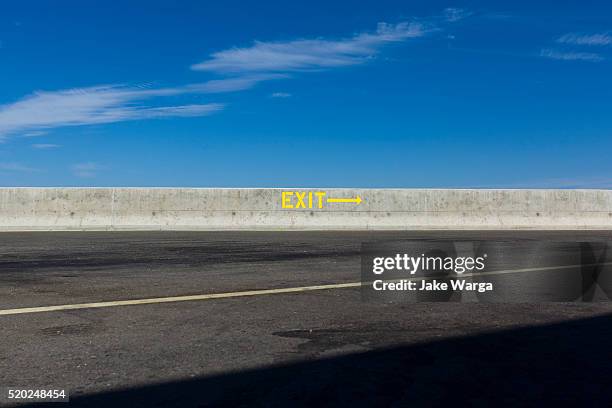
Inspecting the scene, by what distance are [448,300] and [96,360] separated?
390 cm

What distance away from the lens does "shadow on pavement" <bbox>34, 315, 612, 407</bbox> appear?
3125 millimetres

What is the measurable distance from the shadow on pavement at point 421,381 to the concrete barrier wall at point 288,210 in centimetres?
1809

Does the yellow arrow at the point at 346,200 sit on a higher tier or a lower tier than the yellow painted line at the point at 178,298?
higher

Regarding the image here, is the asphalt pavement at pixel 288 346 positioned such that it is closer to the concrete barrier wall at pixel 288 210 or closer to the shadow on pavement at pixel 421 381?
the shadow on pavement at pixel 421 381

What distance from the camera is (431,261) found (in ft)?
34.4

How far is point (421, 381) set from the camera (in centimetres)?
347

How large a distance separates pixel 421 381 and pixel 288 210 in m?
19.0

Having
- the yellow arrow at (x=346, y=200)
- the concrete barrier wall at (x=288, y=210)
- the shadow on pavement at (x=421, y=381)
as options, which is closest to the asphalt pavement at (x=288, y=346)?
the shadow on pavement at (x=421, y=381)

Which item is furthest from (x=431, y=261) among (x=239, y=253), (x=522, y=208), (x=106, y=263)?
(x=522, y=208)

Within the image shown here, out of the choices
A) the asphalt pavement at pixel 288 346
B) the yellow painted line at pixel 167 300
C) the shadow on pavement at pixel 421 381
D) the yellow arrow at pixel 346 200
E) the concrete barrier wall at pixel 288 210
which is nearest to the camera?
the shadow on pavement at pixel 421 381

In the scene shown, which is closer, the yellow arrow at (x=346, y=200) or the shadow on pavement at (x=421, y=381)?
the shadow on pavement at (x=421, y=381)

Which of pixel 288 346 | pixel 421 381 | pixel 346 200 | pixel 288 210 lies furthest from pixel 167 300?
pixel 346 200

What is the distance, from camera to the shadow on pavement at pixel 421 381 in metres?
3.12

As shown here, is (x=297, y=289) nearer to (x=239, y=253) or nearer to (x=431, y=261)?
(x=431, y=261)
